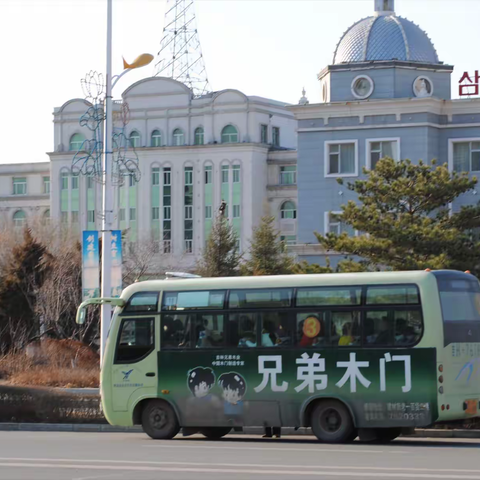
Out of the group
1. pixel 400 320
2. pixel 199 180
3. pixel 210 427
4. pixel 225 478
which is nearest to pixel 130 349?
pixel 210 427

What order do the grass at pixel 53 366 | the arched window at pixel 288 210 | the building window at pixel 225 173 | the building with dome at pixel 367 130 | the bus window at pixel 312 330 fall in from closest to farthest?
the bus window at pixel 312 330 < the grass at pixel 53 366 < the building with dome at pixel 367 130 < the arched window at pixel 288 210 < the building window at pixel 225 173

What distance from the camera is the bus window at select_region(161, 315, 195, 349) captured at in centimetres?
2144

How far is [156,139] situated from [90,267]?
2616 inches

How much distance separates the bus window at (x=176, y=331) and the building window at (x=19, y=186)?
80.4 m

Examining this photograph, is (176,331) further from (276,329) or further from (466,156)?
(466,156)

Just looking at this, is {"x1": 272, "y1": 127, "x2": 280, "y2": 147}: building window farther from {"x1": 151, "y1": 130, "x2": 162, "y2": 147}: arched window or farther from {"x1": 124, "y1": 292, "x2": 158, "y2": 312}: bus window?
{"x1": 124, "y1": 292, "x2": 158, "y2": 312}: bus window

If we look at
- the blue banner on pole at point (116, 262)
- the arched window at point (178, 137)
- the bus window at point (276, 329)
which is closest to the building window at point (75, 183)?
the arched window at point (178, 137)

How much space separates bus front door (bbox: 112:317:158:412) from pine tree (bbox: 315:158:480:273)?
1408cm

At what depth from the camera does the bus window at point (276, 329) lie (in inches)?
818

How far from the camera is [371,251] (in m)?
35.9

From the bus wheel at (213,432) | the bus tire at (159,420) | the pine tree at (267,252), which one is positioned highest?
the pine tree at (267,252)

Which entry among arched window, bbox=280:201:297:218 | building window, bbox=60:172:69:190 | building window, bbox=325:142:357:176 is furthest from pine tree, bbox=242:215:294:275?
building window, bbox=60:172:69:190

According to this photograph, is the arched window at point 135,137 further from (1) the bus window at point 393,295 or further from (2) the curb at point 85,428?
(1) the bus window at point 393,295

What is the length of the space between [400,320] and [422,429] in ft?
13.0
